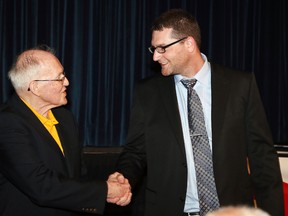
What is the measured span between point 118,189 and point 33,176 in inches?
20.7

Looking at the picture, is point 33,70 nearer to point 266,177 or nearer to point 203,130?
point 203,130

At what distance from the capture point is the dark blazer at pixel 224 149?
8.82ft

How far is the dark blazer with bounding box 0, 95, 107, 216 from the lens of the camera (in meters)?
2.37

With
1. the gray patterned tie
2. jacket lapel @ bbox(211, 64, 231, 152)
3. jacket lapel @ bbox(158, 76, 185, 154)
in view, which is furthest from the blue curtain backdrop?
the gray patterned tie

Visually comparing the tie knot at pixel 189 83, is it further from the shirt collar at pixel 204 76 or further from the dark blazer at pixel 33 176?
the dark blazer at pixel 33 176

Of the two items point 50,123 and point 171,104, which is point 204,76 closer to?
point 171,104

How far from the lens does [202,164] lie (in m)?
2.68

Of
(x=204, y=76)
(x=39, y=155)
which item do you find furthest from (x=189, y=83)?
(x=39, y=155)

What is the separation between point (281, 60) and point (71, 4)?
288 cm

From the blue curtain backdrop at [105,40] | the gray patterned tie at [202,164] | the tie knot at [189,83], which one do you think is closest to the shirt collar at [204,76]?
the tie knot at [189,83]

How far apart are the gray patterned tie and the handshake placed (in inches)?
16.7

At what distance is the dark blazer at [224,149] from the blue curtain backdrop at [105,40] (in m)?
3.08

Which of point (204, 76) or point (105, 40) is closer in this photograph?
point (204, 76)

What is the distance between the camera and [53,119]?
270 cm
